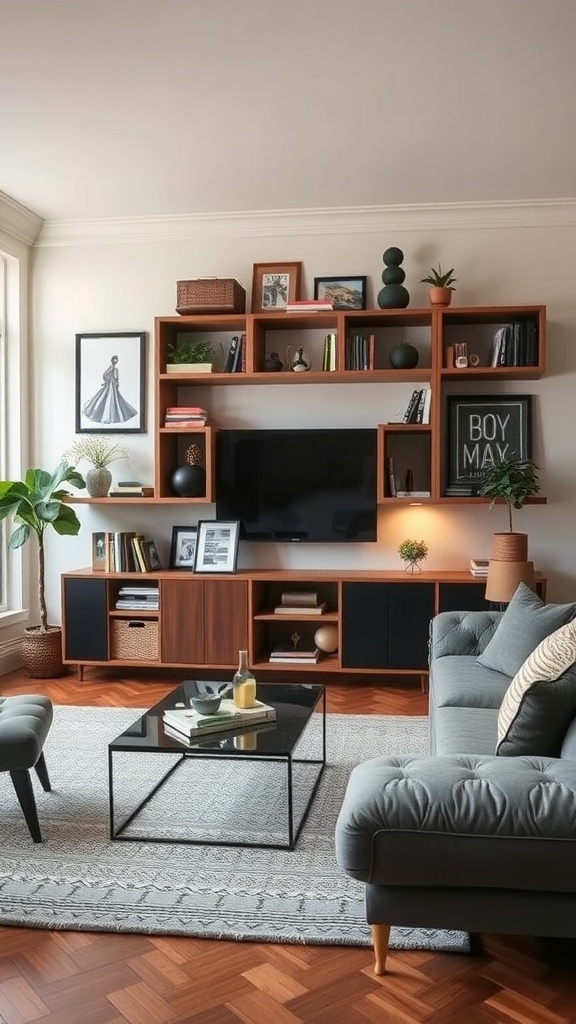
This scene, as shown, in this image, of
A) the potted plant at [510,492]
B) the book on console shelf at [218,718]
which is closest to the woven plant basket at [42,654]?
the book on console shelf at [218,718]

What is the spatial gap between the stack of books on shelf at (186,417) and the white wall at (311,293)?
27cm

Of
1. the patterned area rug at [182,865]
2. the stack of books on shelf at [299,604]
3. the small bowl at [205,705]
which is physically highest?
the stack of books on shelf at [299,604]

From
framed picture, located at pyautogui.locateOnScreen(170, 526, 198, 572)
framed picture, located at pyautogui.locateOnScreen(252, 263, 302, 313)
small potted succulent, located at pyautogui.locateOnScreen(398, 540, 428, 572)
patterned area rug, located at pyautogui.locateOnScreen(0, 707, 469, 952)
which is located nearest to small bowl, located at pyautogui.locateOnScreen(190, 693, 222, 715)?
patterned area rug, located at pyautogui.locateOnScreen(0, 707, 469, 952)

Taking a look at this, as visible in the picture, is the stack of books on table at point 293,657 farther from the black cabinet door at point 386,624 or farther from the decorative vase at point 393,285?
the decorative vase at point 393,285

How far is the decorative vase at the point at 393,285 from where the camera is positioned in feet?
16.7

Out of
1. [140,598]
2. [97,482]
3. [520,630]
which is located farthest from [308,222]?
[520,630]

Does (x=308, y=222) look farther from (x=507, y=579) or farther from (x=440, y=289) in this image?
(x=507, y=579)

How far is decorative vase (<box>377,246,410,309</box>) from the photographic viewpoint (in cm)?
509

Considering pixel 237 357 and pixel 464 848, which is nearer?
pixel 464 848

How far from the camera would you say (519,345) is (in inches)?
196

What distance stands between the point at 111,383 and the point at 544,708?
4.00 meters

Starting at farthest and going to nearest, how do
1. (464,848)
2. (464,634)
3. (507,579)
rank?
(507,579), (464,634), (464,848)

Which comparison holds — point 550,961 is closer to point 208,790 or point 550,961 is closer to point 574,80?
point 208,790

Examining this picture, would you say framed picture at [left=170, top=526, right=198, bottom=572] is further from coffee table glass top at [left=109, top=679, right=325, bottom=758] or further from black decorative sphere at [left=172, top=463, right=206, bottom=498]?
coffee table glass top at [left=109, top=679, right=325, bottom=758]
